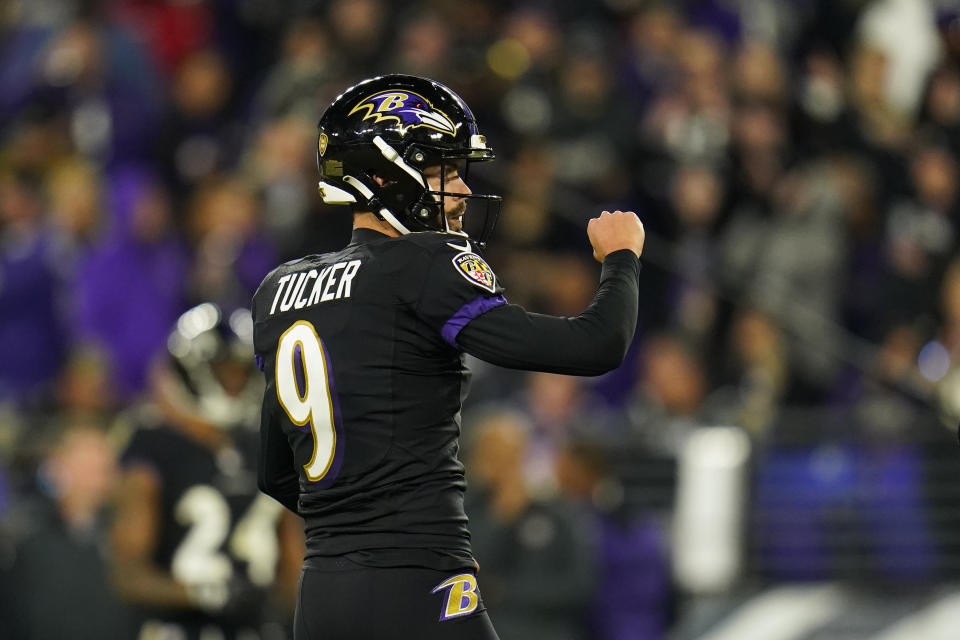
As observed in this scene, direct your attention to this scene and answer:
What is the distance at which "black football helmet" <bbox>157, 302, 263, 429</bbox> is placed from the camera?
6781 mm

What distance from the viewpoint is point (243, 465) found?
22.2 feet

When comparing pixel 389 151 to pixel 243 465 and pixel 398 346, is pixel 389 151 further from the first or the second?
→ pixel 243 465

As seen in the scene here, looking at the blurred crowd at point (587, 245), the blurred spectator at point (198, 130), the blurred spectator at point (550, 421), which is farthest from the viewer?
the blurred spectator at point (198, 130)

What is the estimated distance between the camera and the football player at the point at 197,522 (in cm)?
642

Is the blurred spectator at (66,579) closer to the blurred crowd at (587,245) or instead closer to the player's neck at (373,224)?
the blurred crowd at (587,245)

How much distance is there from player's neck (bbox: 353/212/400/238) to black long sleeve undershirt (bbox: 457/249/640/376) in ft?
1.39

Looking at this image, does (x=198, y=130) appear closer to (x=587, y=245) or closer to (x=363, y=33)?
(x=363, y=33)

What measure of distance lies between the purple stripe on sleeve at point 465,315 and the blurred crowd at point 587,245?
5.29 metres

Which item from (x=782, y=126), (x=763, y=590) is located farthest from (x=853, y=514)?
(x=782, y=126)

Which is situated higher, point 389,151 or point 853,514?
point 389,151

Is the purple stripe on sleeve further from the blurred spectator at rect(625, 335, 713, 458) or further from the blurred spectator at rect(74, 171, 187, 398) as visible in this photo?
the blurred spectator at rect(74, 171, 187, 398)

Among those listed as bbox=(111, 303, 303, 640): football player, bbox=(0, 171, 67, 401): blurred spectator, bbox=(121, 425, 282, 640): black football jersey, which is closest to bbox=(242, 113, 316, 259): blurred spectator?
bbox=(0, 171, 67, 401): blurred spectator

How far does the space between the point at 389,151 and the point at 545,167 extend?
703 centimetres

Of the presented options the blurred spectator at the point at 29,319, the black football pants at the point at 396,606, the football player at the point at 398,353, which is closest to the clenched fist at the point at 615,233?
the football player at the point at 398,353
